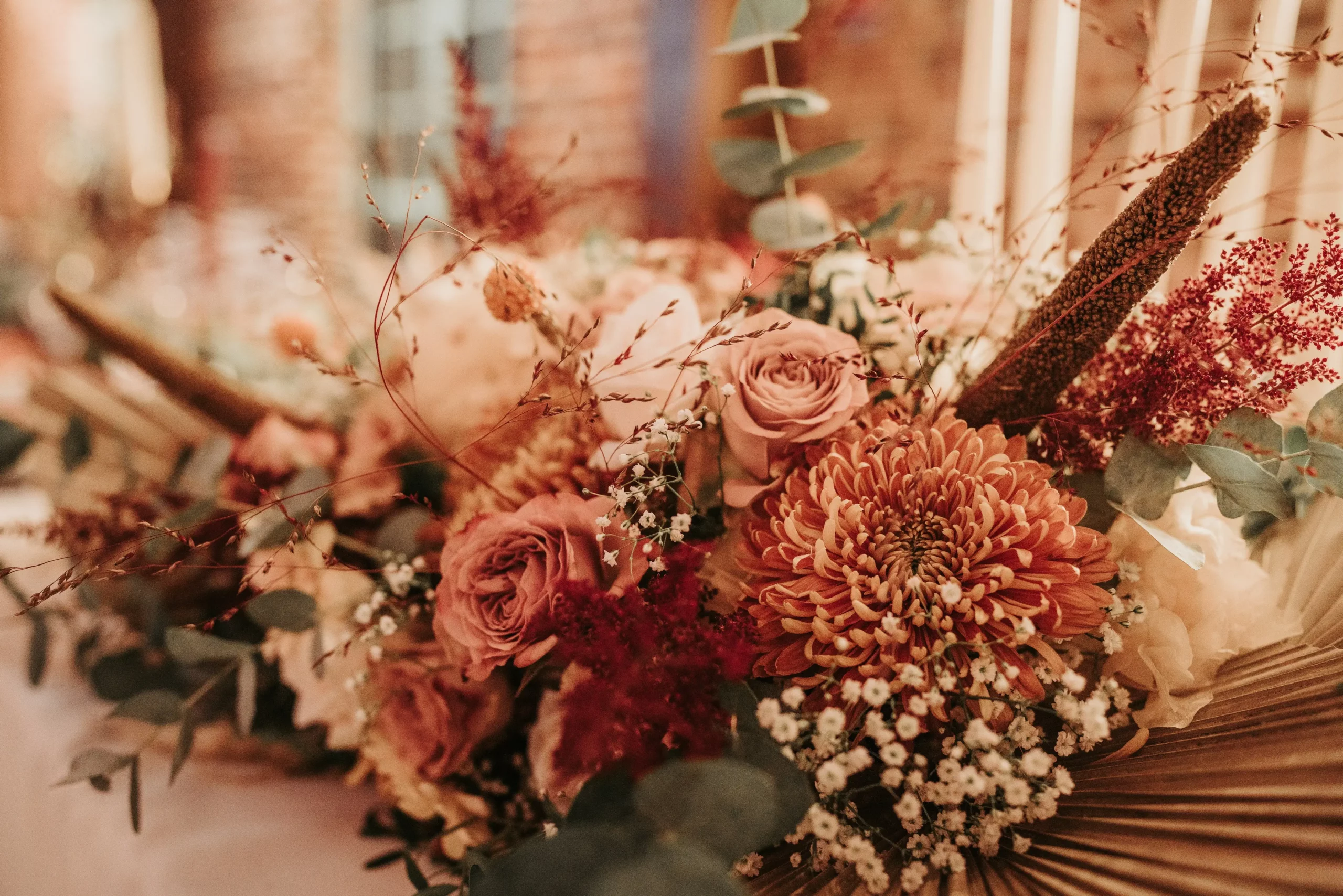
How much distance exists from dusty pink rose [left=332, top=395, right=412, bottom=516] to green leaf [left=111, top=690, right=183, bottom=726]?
0.64ft

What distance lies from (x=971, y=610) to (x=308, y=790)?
2.13 feet

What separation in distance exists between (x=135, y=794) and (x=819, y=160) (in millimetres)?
764

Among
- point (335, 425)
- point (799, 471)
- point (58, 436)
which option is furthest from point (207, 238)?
point (799, 471)

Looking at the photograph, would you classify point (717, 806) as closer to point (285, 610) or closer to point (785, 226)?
point (285, 610)

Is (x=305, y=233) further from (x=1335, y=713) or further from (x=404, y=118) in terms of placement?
(x=1335, y=713)

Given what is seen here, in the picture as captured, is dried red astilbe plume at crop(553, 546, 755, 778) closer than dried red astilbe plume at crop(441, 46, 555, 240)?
Yes

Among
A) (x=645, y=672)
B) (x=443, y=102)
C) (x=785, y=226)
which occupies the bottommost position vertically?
(x=645, y=672)

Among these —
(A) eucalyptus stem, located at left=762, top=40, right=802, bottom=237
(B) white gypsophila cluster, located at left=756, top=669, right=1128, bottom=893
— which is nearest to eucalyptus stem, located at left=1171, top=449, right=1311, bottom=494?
(B) white gypsophila cluster, located at left=756, top=669, right=1128, bottom=893

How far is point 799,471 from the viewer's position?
47 centimetres

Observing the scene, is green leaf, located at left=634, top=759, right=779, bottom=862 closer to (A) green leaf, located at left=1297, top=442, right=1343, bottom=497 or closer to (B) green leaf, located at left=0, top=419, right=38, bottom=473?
(A) green leaf, located at left=1297, top=442, right=1343, bottom=497

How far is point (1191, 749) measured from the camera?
417 millimetres

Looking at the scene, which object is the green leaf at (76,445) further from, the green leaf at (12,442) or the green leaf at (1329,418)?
the green leaf at (1329,418)

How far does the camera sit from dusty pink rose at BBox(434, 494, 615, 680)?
46 cm

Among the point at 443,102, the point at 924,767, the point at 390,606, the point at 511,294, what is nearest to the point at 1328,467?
the point at 924,767
